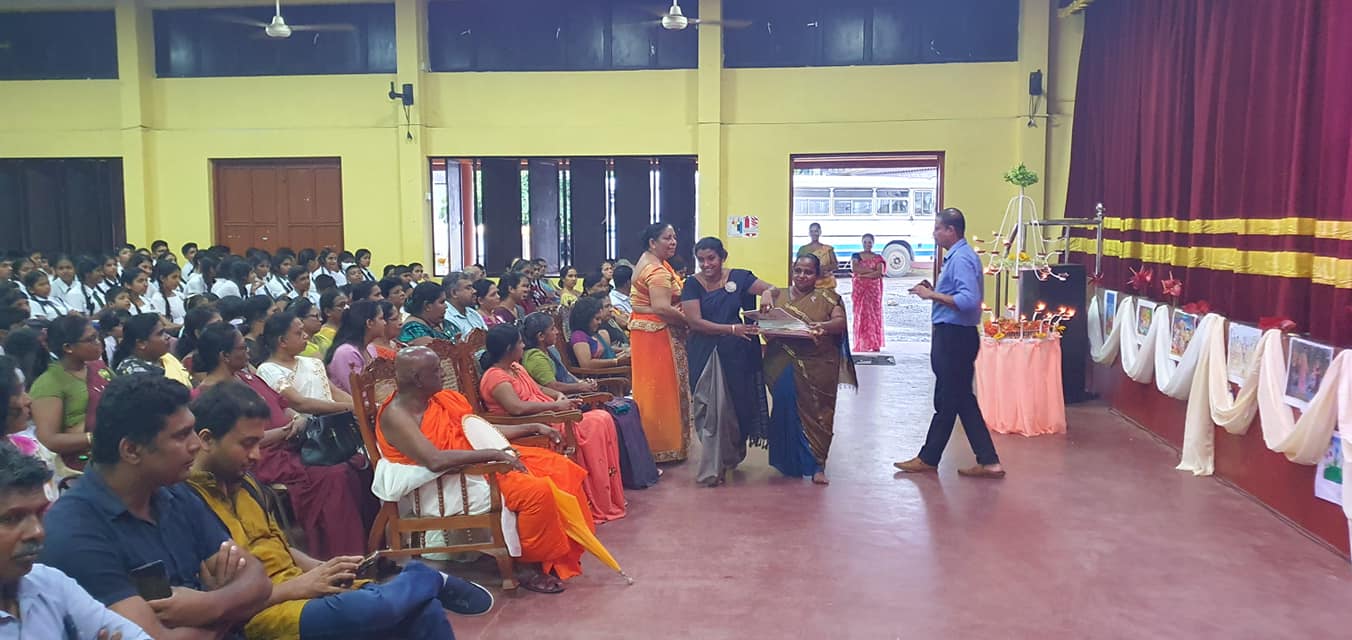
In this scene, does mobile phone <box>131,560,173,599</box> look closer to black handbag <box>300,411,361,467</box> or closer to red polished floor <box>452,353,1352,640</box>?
red polished floor <box>452,353,1352,640</box>

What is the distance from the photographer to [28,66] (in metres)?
11.4

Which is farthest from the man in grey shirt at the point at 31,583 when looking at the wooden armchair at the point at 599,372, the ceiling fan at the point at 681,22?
the ceiling fan at the point at 681,22

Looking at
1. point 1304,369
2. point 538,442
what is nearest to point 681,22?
point 538,442

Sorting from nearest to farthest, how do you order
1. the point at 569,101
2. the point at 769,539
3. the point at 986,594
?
the point at 986,594 < the point at 769,539 < the point at 569,101

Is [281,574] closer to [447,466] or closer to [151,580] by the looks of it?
[151,580]

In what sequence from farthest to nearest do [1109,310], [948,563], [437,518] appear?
[1109,310] → [948,563] → [437,518]


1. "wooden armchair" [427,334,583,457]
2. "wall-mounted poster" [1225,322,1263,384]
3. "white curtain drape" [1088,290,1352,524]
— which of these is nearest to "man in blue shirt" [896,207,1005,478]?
"white curtain drape" [1088,290,1352,524]

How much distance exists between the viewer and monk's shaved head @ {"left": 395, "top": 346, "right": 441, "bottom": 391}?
3385 millimetres

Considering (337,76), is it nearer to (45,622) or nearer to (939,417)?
(939,417)

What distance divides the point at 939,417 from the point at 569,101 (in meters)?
6.89

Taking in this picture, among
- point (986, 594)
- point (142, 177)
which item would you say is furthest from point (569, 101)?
point (986, 594)

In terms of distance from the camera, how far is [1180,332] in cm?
564

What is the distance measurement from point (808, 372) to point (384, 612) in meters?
2.98

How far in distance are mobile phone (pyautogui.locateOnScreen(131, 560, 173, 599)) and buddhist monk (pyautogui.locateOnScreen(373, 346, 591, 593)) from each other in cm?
138
